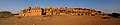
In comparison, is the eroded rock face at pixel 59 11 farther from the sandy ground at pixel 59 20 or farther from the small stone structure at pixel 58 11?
the sandy ground at pixel 59 20

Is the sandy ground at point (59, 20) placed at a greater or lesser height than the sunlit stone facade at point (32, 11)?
lesser

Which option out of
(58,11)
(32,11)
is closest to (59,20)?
(58,11)

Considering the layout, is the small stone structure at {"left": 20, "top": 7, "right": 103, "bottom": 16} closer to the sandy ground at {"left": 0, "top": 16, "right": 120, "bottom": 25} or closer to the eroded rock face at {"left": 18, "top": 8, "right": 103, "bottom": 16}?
the eroded rock face at {"left": 18, "top": 8, "right": 103, "bottom": 16}

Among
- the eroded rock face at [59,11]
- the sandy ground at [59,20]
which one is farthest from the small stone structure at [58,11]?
the sandy ground at [59,20]

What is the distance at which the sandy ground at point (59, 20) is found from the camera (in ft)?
20.0

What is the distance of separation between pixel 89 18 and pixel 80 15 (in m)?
0.26

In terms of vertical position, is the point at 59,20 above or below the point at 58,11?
below

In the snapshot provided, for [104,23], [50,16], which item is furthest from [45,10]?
[104,23]

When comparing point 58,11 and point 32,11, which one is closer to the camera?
point 32,11

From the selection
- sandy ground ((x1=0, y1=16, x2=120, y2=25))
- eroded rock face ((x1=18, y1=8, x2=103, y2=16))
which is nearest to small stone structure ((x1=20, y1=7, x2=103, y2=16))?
eroded rock face ((x1=18, y1=8, x2=103, y2=16))

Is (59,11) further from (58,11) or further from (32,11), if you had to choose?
(32,11)

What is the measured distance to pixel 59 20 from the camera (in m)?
6.52

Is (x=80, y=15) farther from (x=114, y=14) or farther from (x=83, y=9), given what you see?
(x=114, y=14)

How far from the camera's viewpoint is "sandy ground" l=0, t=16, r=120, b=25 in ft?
20.0
